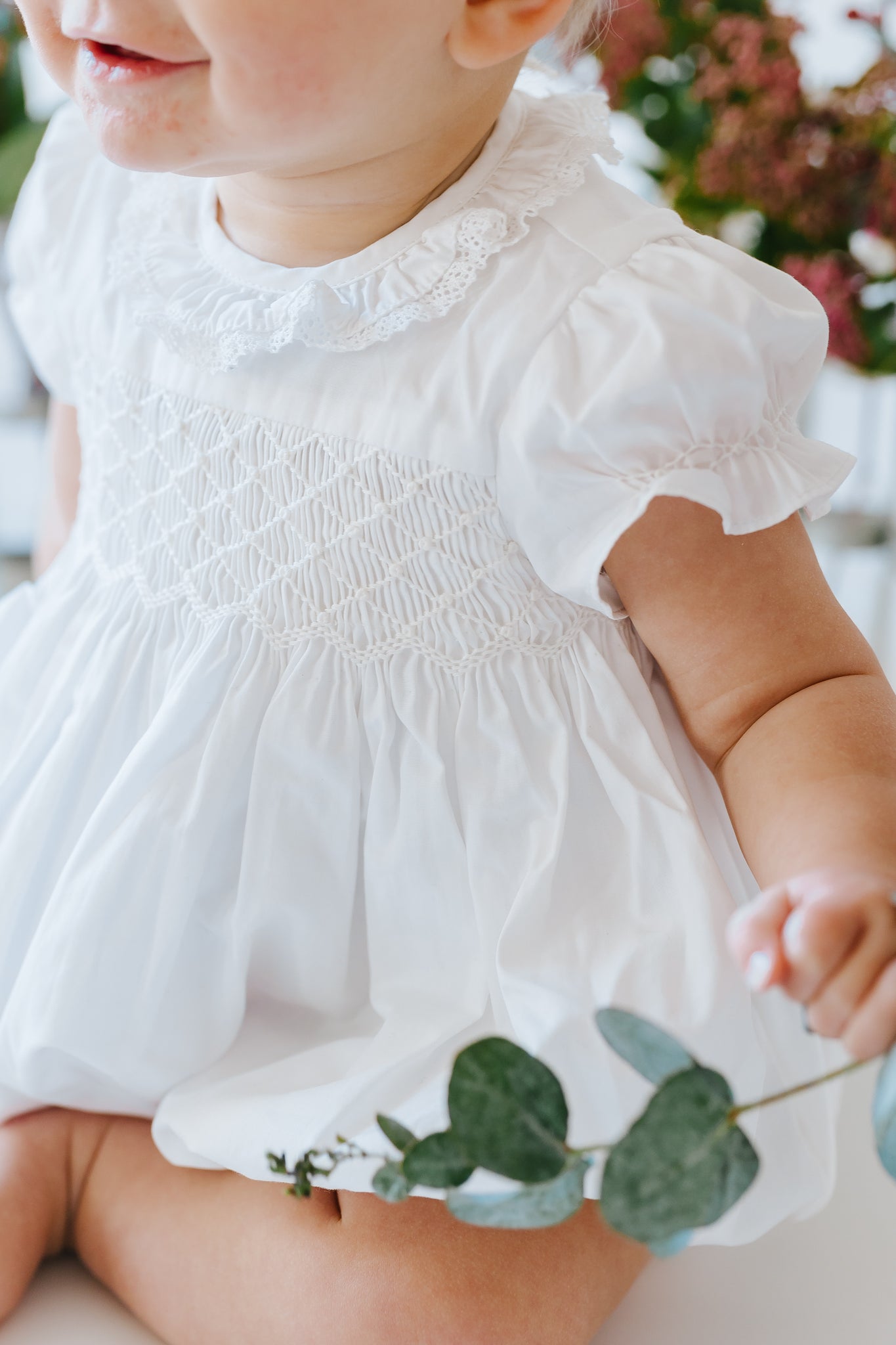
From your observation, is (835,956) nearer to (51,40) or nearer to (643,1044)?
(643,1044)

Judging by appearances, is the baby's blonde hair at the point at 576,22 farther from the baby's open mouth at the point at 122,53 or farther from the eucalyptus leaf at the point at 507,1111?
the eucalyptus leaf at the point at 507,1111

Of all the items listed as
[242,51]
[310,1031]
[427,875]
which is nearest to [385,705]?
[427,875]

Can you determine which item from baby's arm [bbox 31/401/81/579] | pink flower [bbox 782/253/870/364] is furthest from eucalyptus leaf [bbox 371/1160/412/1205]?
pink flower [bbox 782/253/870/364]

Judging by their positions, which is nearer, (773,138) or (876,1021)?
(876,1021)

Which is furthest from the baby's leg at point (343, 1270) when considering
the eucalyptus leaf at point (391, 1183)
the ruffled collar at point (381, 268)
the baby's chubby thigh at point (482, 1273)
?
the ruffled collar at point (381, 268)

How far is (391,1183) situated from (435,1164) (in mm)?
37

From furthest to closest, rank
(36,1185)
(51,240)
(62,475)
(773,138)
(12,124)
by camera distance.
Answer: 1. (12,124)
2. (773,138)
3. (62,475)
4. (51,240)
5. (36,1185)

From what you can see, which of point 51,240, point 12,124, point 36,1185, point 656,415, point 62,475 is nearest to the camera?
point 656,415

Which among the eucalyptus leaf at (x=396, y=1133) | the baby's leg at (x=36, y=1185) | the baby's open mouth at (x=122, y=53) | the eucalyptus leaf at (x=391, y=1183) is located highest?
the baby's open mouth at (x=122, y=53)

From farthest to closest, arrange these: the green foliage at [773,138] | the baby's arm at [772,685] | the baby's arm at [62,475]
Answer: the green foliage at [773,138], the baby's arm at [62,475], the baby's arm at [772,685]

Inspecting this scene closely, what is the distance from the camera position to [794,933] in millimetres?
478

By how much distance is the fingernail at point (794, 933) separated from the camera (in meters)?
0.47

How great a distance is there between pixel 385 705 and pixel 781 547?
20 cm

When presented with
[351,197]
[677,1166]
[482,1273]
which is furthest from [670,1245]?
[351,197]
